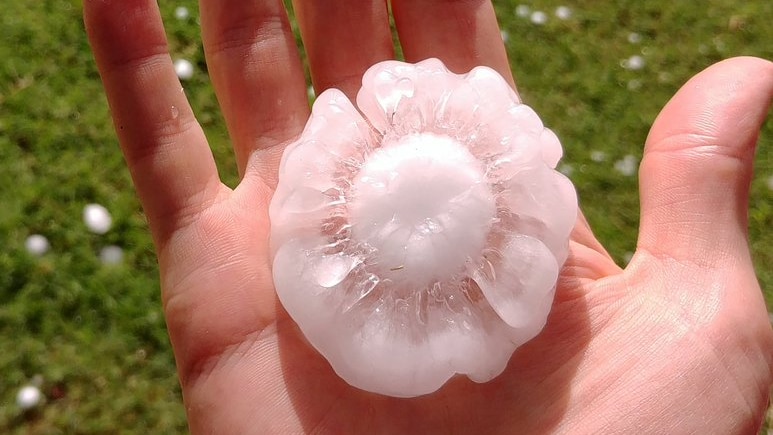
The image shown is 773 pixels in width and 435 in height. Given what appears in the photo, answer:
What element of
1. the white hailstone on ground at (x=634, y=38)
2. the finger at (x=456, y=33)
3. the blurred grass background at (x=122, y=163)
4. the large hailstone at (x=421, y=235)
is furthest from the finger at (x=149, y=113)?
the white hailstone on ground at (x=634, y=38)

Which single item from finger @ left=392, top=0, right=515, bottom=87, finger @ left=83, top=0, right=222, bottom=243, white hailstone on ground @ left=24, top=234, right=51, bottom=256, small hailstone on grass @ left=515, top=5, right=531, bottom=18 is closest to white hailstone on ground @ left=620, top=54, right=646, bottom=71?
small hailstone on grass @ left=515, top=5, right=531, bottom=18

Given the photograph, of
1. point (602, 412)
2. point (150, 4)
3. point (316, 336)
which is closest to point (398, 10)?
point (150, 4)

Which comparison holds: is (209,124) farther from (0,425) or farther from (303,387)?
(303,387)

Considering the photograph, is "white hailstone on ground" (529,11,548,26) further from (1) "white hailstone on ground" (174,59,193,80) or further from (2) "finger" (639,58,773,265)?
(2) "finger" (639,58,773,265)

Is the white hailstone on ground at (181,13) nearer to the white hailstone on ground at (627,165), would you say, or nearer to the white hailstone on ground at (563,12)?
the white hailstone on ground at (563,12)

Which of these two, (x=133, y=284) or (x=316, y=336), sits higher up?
(x=316, y=336)

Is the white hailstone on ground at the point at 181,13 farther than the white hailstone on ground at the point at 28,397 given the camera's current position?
Yes
